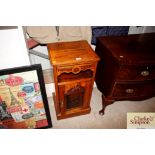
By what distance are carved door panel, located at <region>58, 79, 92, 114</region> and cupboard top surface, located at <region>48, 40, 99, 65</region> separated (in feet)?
0.78

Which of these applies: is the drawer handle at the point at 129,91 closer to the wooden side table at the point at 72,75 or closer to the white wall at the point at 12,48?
the wooden side table at the point at 72,75

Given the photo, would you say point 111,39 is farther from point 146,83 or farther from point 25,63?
point 25,63

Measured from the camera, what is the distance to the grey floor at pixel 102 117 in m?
1.56

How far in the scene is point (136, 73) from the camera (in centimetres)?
127

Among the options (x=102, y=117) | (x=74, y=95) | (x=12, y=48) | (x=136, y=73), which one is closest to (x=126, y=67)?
(x=136, y=73)

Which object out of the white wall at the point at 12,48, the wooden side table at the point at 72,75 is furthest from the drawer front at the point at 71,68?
the white wall at the point at 12,48

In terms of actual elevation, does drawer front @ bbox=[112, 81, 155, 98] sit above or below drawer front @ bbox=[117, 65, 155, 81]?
below

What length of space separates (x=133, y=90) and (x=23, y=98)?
934 millimetres

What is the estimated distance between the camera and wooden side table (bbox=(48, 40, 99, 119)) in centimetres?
119

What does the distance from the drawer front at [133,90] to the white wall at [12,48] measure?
0.78 metres

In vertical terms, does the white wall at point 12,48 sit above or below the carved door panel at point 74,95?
above

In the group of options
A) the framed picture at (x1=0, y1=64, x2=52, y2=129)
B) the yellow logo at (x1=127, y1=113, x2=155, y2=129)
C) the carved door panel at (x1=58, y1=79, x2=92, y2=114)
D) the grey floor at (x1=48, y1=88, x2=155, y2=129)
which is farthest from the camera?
the grey floor at (x1=48, y1=88, x2=155, y2=129)

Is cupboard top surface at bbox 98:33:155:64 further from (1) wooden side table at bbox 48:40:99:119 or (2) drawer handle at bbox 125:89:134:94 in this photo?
(2) drawer handle at bbox 125:89:134:94

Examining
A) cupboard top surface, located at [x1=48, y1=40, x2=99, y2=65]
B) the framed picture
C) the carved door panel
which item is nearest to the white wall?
the framed picture
